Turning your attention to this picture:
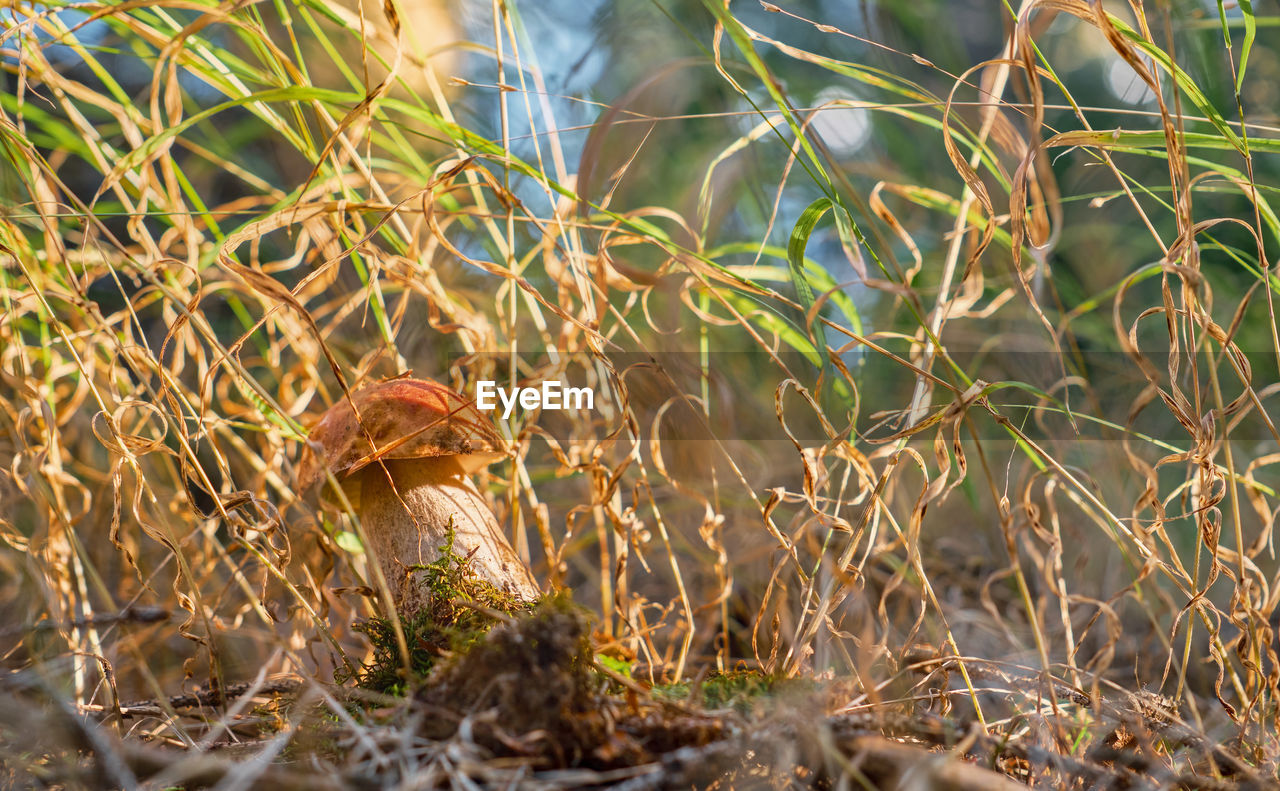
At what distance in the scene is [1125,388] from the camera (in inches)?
76.8

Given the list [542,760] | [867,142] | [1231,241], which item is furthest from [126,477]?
[1231,241]

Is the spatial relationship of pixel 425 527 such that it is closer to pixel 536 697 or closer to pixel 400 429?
pixel 400 429

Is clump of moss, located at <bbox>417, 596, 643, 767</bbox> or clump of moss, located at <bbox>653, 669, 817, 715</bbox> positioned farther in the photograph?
clump of moss, located at <bbox>653, 669, 817, 715</bbox>

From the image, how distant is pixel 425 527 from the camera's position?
0.91 metres

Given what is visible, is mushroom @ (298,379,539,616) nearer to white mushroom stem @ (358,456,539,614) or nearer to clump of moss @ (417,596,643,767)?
white mushroom stem @ (358,456,539,614)

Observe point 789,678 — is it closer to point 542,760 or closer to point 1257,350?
point 542,760

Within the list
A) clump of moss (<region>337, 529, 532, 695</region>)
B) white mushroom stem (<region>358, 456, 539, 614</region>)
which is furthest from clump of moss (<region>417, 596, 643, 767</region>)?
white mushroom stem (<region>358, 456, 539, 614</region>)

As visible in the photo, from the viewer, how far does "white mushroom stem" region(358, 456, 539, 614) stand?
2.91 ft

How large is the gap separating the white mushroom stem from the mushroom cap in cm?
4

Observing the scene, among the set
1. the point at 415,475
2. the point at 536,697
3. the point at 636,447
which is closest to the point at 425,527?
the point at 415,475

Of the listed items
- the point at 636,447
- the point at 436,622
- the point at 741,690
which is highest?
the point at 636,447

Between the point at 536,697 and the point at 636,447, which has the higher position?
the point at 636,447

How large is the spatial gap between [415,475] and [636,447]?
29 centimetres

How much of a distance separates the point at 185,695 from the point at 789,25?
9.47ft
